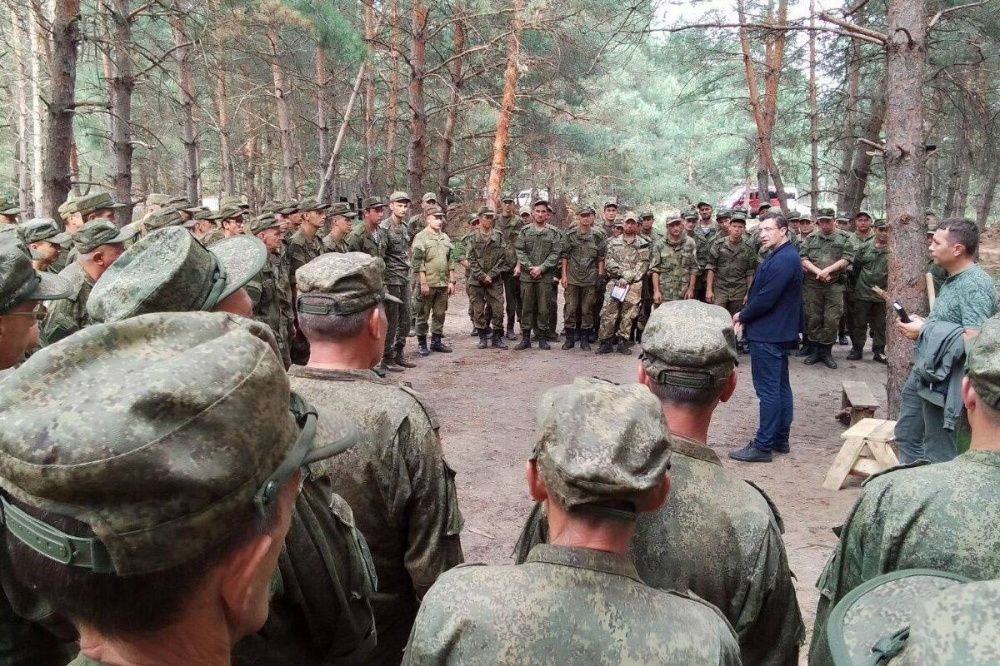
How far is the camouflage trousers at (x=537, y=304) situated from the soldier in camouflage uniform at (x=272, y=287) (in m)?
3.75

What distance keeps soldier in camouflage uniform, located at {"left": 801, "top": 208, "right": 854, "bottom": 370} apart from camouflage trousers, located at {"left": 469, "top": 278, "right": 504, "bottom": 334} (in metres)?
4.30

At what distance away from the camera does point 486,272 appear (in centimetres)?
1035

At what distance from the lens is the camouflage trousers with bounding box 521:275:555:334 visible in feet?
34.3

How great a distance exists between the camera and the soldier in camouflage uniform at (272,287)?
6.94 m

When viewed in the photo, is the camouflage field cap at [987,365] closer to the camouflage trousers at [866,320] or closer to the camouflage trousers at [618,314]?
the camouflage trousers at [618,314]

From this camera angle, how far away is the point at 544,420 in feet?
5.11

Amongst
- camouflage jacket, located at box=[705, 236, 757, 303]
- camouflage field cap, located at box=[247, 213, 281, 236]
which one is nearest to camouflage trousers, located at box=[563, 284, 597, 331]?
camouflage jacket, located at box=[705, 236, 757, 303]

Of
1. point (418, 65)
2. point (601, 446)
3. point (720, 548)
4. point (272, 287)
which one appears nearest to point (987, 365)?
point (720, 548)

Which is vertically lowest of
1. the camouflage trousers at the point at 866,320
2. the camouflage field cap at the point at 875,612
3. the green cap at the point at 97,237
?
the camouflage trousers at the point at 866,320

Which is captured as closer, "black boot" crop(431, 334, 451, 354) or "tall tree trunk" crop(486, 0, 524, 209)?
"black boot" crop(431, 334, 451, 354)

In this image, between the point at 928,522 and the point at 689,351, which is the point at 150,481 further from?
the point at 928,522

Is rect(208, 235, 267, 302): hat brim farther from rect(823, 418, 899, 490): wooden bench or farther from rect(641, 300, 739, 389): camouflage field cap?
rect(823, 418, 899, 490): wooden bench

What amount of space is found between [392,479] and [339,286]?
0.71 metres

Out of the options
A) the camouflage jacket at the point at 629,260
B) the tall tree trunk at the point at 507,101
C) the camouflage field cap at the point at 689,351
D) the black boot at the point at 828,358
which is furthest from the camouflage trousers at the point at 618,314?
the camouflage field cap at the point at 689,351
